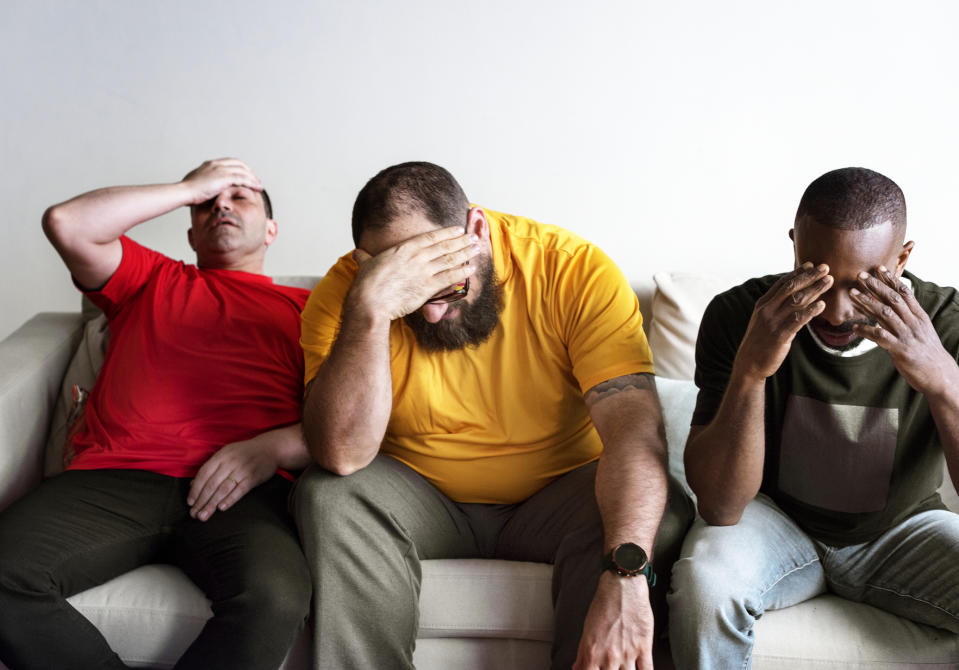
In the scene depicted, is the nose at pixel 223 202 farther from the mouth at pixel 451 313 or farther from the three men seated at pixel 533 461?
the mouth at pixel 451 313

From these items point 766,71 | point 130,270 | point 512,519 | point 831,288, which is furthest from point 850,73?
point 130,270

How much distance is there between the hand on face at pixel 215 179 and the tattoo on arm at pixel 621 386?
3.68 ft

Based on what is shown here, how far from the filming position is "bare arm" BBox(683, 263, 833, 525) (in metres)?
1.34

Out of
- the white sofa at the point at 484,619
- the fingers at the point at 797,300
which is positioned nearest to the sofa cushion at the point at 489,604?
the white sofa at the point at 484,619

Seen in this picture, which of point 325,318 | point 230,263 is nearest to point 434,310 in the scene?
point 325,318

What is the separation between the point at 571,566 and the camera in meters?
1.49

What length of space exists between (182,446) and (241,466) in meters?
0.18

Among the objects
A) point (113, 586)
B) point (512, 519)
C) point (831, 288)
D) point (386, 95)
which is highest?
point (386, 95)

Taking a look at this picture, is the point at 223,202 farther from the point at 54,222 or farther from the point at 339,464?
the point at 339,464

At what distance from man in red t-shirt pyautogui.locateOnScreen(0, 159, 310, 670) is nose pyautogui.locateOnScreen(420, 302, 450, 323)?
1.51 feet

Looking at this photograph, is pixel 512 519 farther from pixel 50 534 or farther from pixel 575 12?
pixel 575 12

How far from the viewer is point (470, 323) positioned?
168 cm

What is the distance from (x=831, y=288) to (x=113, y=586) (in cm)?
139

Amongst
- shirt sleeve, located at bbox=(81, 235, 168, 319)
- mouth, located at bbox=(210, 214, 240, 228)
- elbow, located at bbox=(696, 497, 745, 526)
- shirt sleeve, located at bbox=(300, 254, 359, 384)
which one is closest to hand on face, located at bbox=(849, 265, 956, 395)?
elbow, located at bbox=(696, 497, 745, 526)
